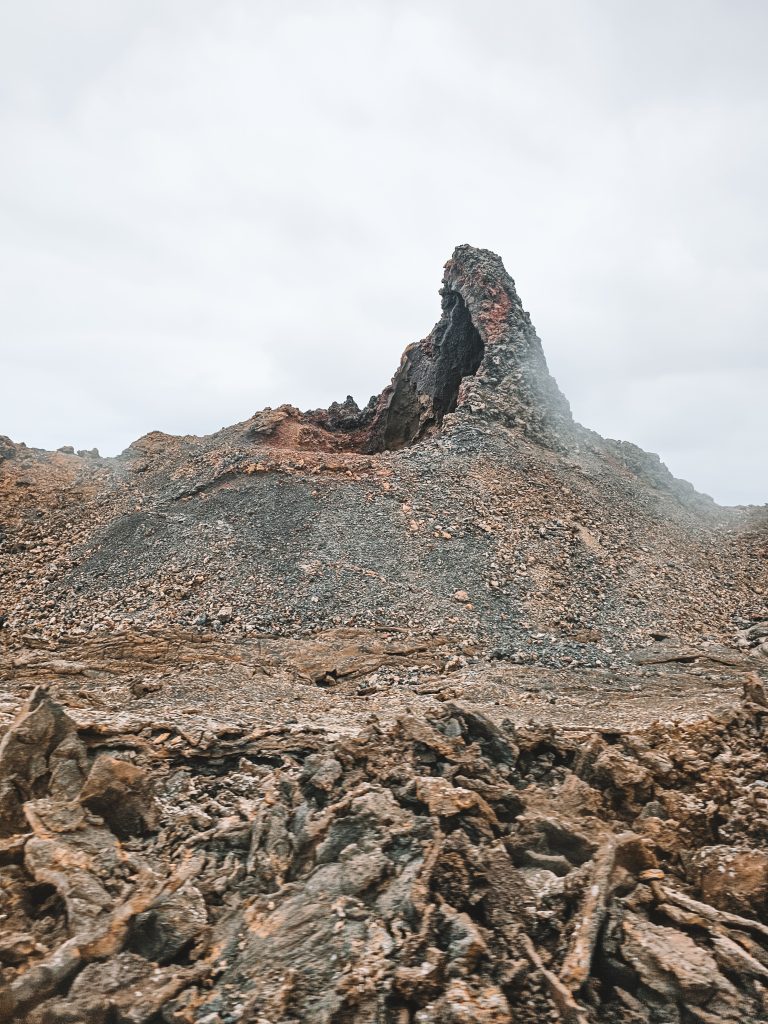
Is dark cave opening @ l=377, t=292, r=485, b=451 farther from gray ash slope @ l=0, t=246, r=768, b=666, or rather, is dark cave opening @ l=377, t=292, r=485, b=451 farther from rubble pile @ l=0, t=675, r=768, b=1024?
rubble pile @ l=0, t=675, r=768, b=1024

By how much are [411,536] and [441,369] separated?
2096 centimetres

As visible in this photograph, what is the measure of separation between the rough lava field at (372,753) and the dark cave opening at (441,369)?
1318cm

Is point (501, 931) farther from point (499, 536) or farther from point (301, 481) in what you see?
point (301, 481)

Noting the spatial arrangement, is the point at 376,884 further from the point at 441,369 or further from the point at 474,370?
the point at 441,369

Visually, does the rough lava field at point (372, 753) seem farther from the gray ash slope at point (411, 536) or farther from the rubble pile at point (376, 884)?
the gray ash slope at point (411, 536)

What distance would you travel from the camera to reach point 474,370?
40.3 meters

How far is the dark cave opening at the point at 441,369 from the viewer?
40.5m

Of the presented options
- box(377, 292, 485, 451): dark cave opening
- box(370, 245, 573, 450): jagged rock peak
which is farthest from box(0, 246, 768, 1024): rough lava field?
box(377, 292, 485, 451): dark cave opening

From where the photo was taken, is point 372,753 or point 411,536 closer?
point 372,753

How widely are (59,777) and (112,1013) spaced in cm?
334

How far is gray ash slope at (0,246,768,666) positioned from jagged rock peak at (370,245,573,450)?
178mm

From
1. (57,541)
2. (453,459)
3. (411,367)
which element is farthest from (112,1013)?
(411,367)

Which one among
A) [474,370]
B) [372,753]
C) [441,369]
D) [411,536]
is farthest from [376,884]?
[441,369]

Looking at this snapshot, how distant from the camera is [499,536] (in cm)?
2383
